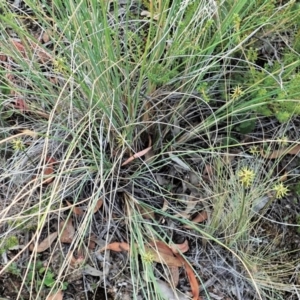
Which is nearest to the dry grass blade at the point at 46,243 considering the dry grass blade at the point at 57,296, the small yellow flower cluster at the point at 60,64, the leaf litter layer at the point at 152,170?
the leaf litter layer at the point at 152,170

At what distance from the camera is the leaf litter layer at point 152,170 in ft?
4.20

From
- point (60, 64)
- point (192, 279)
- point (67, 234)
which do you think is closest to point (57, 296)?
point (67, 234)

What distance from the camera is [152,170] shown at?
1393mm

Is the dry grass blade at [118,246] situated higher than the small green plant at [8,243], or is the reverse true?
the small green plant at [8,243]

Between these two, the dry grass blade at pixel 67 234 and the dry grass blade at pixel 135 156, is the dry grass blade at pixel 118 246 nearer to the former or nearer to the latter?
the dry grass blade at pixel 67 234

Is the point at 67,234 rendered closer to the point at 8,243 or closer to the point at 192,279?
the point at 8,243

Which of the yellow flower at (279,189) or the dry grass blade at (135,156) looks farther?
the dry grass blade at (135,156)

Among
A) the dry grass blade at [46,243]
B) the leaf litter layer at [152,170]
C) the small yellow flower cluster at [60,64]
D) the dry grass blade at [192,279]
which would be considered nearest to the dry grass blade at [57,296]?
the leaf litter layer at [152,170]

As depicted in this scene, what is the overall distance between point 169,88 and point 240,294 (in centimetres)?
61

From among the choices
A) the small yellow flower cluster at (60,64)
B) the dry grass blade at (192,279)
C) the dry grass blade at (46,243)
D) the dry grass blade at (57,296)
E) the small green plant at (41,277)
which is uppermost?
the small yellow flower cluster at (60,64)

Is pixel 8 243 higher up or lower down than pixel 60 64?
lower down

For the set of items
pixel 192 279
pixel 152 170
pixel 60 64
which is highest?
pixel 60 64

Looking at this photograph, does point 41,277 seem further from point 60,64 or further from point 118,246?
point 60,64

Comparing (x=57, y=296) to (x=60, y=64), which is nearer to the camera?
(x=60, y=64)
